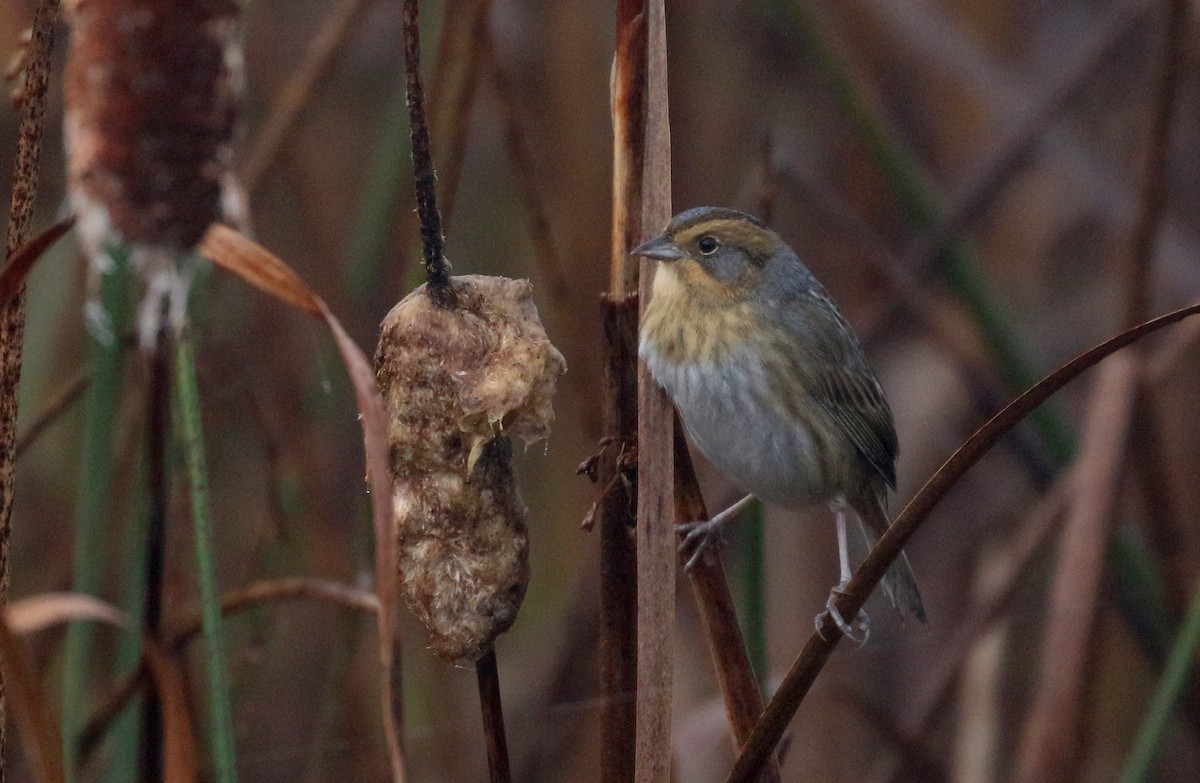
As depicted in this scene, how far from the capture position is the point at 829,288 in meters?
4.49

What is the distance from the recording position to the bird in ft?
8.51

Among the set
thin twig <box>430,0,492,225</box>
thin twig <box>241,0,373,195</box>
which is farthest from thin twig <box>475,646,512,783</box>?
thin twig <box>241,0,373,195</box>

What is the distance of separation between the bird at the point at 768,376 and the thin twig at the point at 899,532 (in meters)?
0.91

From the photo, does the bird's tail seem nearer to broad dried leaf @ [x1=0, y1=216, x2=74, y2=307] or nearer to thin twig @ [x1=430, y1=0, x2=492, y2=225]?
thin twig @ [x1=430, y1=0, x2=492, y2=225]

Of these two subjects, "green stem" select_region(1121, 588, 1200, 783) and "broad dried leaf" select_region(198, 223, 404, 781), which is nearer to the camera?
"broad dried leaf" select_region(198, 223, 404, 781)

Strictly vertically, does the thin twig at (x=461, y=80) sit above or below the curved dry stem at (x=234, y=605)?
above

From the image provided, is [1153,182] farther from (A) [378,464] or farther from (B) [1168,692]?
(A) [378,464]

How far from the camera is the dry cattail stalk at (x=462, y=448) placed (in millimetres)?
1394

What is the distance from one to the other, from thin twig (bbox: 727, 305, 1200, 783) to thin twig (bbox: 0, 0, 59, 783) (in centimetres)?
83

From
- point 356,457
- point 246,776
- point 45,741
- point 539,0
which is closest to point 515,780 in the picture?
point 246,776

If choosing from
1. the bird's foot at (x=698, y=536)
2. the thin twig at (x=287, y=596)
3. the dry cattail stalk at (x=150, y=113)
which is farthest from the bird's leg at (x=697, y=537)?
the dry cattail stalk at (x=150, y=113)

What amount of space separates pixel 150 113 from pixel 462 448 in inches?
20.4

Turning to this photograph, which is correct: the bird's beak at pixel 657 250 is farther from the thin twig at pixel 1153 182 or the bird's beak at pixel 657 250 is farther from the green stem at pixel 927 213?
the thin twig at pixel 1153 182

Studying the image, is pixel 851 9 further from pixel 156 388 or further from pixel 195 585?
pixel 156 388
